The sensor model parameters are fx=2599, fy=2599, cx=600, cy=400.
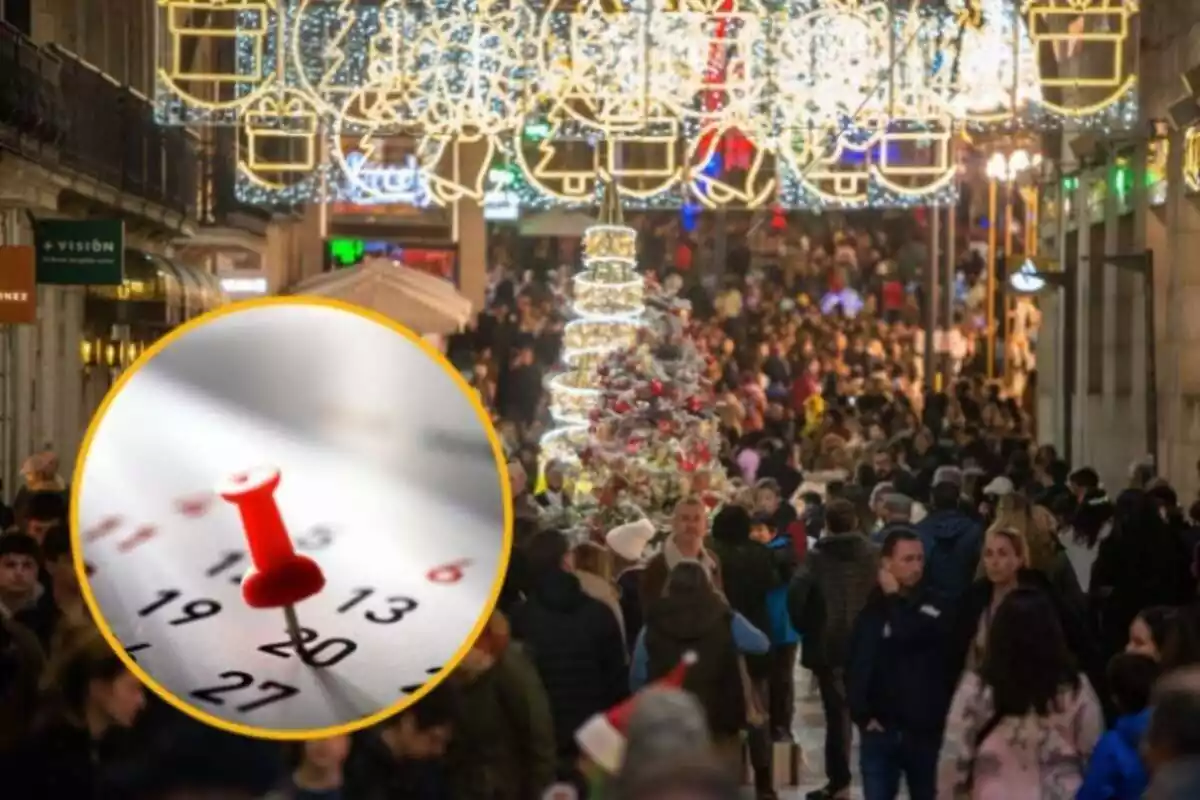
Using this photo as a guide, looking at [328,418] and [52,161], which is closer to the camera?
[328,418]

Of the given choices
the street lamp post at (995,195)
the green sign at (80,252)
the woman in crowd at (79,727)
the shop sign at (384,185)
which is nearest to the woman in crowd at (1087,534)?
the woman in crowd at (79,727)

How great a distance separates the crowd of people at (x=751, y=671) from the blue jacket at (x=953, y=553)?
0.02 meters

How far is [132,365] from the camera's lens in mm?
4062

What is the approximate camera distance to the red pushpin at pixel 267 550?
391 cm

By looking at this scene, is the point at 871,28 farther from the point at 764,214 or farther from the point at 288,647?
the point at 764,214

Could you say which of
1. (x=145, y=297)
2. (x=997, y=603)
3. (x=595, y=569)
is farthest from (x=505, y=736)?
(x=145, y=297)

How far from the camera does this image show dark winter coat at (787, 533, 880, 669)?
1238cm

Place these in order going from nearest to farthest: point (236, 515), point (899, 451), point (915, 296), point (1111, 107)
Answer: point (236, 515), point (1111, 107), point (899, 451), point (915, 296)

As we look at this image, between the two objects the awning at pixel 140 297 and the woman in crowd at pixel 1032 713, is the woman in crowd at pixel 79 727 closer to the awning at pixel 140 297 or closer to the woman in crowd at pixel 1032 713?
the woman in crowd at pixel 1032 713

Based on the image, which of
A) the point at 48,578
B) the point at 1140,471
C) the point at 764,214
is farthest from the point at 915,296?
the point at 48,578

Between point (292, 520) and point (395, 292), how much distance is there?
81.4 feet

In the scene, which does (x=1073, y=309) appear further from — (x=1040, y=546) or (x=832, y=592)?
(x=1040, y=546)

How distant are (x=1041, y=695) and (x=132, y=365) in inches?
172

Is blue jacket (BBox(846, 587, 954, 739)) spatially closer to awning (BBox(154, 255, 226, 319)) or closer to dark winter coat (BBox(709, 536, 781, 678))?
dark winter coat (BBox(709, 536, 781, 678))
